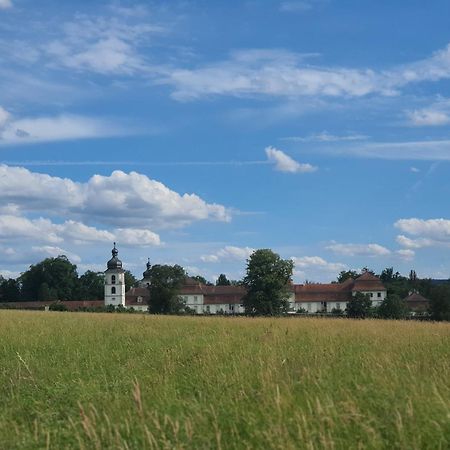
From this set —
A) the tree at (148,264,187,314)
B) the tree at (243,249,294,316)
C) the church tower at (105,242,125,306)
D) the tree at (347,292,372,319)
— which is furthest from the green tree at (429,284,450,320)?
the church tower at (105,242,125,306)

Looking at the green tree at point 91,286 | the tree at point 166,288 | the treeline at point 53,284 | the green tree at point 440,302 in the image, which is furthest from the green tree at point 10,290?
the green tree at point 440,302

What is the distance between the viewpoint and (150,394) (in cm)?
731

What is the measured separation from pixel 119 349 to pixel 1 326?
6.40m

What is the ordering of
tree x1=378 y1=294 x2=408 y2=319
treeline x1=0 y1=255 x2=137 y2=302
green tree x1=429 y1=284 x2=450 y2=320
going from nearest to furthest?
green tree x1=429 y1=284 x2=450 y2=320, tree x1=378 y1=294 x2=408 y2=319, treeline x1=0 y1=255 x2=137 y2=302

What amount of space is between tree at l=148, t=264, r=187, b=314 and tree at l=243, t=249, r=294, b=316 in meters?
18.1

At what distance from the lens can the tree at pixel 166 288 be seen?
9462 cm

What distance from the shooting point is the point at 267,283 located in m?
76.8

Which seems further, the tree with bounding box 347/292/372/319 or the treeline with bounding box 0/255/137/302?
the treeline with bounding box 0/255/137/302

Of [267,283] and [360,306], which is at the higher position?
[267,283]

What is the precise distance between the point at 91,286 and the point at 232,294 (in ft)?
106

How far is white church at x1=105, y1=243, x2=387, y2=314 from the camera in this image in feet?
438

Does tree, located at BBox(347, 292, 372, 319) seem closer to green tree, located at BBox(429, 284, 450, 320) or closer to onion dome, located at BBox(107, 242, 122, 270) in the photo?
green tree, located at BBox(429, 284, 450, 320)

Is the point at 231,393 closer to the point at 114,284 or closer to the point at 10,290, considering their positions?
the point at 114,284

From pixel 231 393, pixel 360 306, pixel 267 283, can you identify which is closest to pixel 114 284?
pixel 360 306
